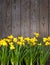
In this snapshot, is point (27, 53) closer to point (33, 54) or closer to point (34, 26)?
point (33, 54)

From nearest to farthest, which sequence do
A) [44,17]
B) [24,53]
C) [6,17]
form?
1. [24,53]
2. [44,17]
3. [6,17]

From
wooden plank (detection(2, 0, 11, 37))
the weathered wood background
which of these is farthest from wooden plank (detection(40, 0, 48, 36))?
wooden plank (detection(2, 0, 11, 37))

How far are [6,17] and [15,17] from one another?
0.15m

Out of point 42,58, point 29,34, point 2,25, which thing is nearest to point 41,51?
point 42,58

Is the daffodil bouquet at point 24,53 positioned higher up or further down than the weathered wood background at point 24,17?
further down

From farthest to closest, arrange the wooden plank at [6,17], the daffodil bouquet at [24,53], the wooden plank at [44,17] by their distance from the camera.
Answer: the wooden plank at [6,17] < the wooden plank at [44,17] < the daffodil bouquet at [24,53]

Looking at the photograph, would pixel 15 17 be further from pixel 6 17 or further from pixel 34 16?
pixel 34 16

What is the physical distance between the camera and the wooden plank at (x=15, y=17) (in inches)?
164

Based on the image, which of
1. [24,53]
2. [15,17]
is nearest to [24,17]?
[15,17]

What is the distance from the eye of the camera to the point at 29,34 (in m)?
4.14

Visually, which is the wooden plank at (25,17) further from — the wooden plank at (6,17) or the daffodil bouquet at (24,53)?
the daffodil bouquet at (24,53)

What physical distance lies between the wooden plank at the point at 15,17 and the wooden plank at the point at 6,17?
7cm

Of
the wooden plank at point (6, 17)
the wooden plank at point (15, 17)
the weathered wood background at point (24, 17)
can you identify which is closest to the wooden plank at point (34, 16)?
the weathered wood background at point (24, 17)

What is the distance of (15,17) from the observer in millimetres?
4184
